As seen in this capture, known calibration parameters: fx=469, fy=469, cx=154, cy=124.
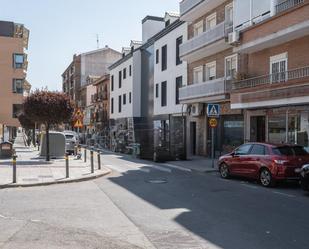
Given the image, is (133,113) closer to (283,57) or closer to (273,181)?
(283,57)

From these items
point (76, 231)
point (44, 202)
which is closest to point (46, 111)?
point (44, 202)

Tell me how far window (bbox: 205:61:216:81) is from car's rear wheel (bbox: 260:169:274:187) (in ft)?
48.2

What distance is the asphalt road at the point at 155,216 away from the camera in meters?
7.52

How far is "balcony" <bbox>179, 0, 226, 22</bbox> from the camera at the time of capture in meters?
28.8

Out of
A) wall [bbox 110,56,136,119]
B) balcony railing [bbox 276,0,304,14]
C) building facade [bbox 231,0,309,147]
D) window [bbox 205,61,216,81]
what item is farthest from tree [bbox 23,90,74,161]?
wall [bbox 110,56,136,119]

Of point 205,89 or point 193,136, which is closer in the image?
point 205,89

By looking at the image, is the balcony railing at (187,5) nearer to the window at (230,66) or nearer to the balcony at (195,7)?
the balcony at (195,7)

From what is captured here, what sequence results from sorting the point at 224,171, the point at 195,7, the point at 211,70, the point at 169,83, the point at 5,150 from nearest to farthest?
the point at 224,171
the point at 5,150
the point at 195,7
the point at 211,70
the point at 169,83

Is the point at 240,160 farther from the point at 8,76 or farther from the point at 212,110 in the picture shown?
the point at 8,76

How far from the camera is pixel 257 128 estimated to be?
81.0 ft

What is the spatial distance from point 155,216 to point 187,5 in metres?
23.8

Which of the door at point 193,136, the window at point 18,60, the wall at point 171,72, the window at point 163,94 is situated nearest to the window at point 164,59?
the wall at point 171,72

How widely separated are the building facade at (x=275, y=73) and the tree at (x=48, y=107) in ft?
29.6

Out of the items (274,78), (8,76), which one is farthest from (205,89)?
(8,76)
